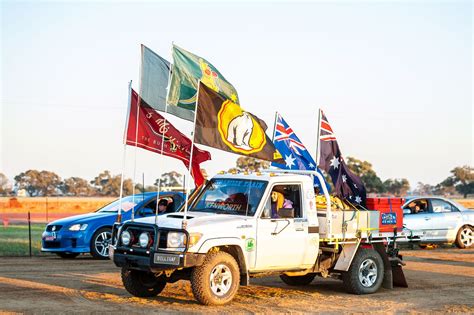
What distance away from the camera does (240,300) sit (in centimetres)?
1297

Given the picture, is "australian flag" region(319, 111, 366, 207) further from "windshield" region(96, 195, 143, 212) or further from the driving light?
"windshield" region(96, 195, 143, 212)

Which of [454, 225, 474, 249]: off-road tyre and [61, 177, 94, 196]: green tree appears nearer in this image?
[454, 225, 474, 249]: off-road tyre

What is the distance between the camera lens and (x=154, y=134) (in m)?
14.4

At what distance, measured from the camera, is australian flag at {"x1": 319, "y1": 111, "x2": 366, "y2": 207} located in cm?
1511

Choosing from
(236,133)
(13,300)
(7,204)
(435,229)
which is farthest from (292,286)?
(7,204)

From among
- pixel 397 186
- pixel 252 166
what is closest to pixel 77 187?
pixel 397 186

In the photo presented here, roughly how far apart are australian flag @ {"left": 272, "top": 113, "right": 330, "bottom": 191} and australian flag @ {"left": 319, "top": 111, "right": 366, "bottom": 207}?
3.52 meters

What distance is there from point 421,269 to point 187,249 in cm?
776

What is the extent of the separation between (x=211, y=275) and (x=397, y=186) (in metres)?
80.0

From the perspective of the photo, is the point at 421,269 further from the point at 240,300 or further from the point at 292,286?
the point at 240,300

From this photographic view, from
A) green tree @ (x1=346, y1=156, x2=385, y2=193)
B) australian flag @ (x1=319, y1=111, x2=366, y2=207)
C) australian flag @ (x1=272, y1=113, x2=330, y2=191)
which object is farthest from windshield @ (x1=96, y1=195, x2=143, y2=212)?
green tree @ (x1=346, y1=156, x2=385, y2=193)

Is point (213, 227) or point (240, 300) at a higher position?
point (213, 227)

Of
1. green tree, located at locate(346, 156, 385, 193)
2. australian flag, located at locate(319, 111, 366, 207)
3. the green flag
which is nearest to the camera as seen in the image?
the green flag

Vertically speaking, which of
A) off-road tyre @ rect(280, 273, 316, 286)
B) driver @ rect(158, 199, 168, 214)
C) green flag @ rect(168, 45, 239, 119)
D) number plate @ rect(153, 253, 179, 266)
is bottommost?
off-road tyre @ rect(280, 273, 316, 286)
